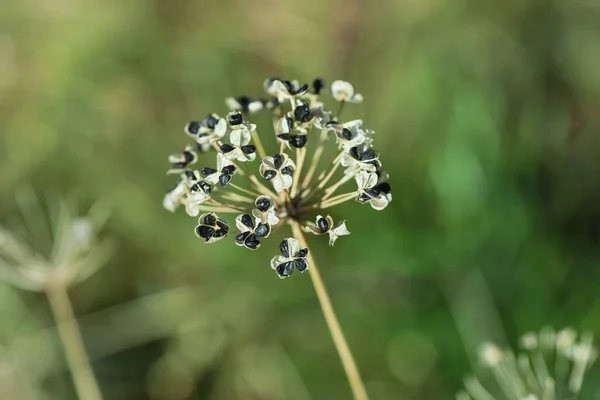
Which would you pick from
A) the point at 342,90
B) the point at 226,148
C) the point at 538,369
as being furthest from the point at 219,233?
the point at 538,369

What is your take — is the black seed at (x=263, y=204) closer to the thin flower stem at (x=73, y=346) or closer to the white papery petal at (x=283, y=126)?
the white papery petal at (x=283, y=126)

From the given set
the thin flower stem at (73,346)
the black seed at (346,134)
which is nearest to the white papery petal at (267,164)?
the black seed at (346,134)

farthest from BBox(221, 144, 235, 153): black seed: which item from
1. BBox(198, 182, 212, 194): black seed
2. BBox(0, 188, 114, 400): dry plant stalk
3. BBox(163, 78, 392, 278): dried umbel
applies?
BBox(0, 188, 114, 400): dry plant stalk

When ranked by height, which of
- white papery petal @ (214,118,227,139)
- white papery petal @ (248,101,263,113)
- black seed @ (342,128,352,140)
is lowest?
black seed @ (342,128,352,140)

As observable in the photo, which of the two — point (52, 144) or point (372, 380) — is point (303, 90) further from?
point (52, 144)

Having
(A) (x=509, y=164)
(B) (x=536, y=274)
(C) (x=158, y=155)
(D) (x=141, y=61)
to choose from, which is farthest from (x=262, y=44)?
(B) (x=536, y=274)

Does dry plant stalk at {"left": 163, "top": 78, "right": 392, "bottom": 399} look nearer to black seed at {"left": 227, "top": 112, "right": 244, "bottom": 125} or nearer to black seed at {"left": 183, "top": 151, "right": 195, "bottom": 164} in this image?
black seed at {"left": 227, "top": 112, "right": 244, "bottom": 125}

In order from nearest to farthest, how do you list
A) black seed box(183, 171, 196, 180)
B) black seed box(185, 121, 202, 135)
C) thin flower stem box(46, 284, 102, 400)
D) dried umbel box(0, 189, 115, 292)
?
black seed box(183, 171, 196, 180)
black seed box(185, 121, 202, 135)
thin flower stem box(46, 284, 102, 400)
dried umbel box(0, 189, 115, 292)
